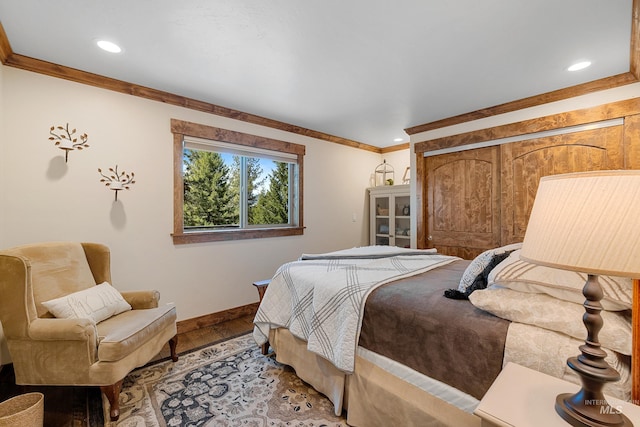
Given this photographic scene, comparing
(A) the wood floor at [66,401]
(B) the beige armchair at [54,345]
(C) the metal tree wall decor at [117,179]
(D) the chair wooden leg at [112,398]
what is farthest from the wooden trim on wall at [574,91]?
(A) the wood floor at [66,401]

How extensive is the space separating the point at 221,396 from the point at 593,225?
7.07ft

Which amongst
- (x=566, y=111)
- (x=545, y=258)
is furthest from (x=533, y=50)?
(x=545, y=258)

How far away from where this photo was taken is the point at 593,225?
0.71m

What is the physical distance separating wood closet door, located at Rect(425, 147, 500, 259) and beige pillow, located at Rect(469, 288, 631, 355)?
225cm

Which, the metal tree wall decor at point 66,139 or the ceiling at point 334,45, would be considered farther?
the metal tree wall decor at point 66,139

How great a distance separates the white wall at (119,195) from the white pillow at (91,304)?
506mm

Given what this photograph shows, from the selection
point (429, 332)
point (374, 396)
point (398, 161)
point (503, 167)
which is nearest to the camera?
point (429, 332)

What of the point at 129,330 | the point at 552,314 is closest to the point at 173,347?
the point at 129,330

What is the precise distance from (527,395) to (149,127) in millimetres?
3292

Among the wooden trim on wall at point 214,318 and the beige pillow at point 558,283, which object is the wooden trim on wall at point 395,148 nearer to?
the wooden trim on wall at point 214,318

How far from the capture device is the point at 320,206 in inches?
165

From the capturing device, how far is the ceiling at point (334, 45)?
5.30ft

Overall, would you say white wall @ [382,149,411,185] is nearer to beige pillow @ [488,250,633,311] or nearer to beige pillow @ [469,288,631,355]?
beige pillow @ [488,250,633,311]

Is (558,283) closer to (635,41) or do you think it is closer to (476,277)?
(476,277)
